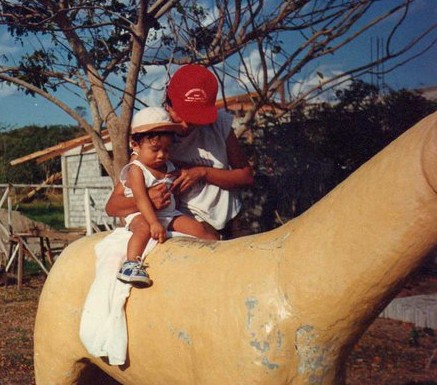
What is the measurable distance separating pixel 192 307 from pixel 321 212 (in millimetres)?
556

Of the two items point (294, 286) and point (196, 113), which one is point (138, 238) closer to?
point (196, 113)

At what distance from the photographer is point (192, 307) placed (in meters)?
2.23

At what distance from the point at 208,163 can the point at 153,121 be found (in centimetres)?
41

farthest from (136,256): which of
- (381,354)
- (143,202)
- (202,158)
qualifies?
(381,354)

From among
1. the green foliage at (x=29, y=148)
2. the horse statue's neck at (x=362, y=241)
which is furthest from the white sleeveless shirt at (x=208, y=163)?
the green foliage at (x=29, y=148)

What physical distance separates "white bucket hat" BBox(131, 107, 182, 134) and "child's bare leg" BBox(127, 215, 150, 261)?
13.8 inches

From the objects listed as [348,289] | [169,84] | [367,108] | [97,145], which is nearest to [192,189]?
[169,84]

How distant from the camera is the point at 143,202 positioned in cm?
261

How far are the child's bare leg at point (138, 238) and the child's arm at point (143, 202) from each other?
0.02 meters

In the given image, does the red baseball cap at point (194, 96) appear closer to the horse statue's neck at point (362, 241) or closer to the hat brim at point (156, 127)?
the hat brim at point (156, 127)

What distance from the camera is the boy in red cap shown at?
2.79 m

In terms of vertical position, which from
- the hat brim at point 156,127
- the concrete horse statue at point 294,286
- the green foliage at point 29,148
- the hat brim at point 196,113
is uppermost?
the green foliage at point 29,148

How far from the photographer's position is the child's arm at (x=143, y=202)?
A: 8.39 feet

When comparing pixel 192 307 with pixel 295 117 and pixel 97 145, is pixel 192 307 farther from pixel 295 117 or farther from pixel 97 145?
pixel 295 117
